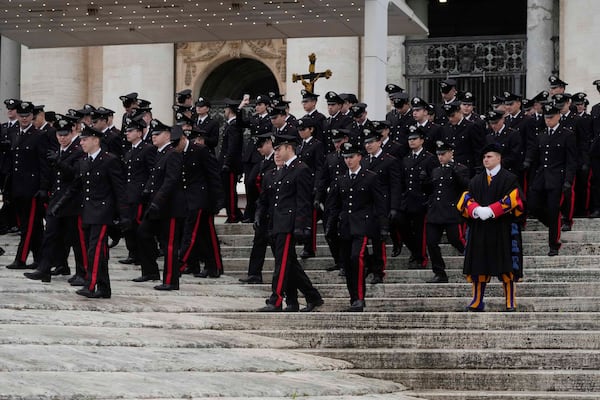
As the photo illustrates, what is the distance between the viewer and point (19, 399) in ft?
30.7

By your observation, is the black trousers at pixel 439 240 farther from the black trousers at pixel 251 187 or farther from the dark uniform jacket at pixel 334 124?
the black trousers at pixel 251 187

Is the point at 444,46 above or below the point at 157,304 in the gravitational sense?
above

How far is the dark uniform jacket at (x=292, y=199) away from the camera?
14250 mm

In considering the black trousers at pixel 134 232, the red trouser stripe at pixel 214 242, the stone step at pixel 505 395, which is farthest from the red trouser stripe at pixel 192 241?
the stone step at pixel 505 395

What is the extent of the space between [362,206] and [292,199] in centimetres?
73

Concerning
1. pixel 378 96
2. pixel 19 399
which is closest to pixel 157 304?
pixel 19 399

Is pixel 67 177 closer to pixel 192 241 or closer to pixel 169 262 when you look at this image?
pixel 169 262

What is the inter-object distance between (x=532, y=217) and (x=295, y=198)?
4.28 meters

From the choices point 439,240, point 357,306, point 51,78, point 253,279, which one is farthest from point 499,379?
point 51,78

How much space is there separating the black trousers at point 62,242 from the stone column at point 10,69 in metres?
14.6

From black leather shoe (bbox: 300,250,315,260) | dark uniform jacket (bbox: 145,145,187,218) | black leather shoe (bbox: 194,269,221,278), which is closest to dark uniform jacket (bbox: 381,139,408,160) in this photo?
black leather shoe (bbox: 300,250,315,260)

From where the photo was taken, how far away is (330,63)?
1041 inches

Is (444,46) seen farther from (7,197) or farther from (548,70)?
(7,197)

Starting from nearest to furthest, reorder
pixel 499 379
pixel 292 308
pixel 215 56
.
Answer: pixel 499 379 → pixel 292 308 → pixel 215 56
